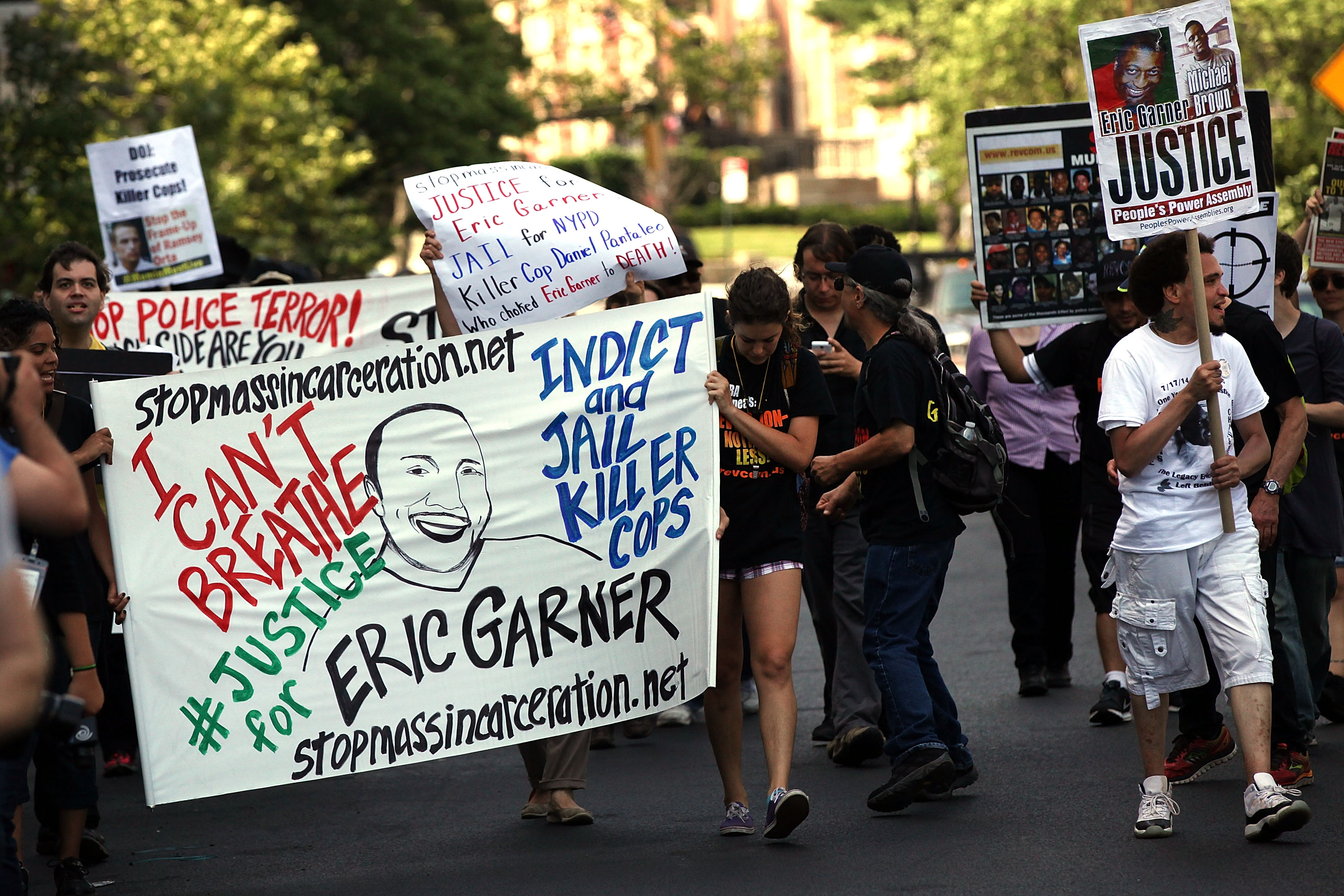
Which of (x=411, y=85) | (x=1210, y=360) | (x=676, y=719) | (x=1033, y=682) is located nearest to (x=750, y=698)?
(x=676, y=719)

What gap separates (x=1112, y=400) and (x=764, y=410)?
121cm

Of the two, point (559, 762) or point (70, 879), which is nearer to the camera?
point (70, 879)

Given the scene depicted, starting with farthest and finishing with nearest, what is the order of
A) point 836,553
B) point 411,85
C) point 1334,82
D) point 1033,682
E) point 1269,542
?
point 411,85
point 1334,82
point 1033,682
point 836,553
point 1269,542

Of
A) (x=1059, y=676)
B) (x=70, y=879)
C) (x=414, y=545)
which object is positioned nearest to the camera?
(x=70, y=879)

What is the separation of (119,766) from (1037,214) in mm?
4812

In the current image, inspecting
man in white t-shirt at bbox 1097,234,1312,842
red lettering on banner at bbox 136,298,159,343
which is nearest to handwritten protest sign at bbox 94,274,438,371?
red lettering on banner at bbox 136,298,159,343

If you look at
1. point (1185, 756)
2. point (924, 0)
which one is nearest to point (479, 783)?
point (1185, 756)

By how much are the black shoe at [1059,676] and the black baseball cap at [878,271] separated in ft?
9.80

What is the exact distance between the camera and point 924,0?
40812 mm

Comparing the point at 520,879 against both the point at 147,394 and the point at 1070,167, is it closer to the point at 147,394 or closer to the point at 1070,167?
the point at 147,394

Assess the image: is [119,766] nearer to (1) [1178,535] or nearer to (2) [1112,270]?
(1) [1178,535]

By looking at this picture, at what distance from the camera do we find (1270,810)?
546cm

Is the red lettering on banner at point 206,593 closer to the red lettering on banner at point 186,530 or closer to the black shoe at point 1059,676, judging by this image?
the red lettering on banner at point 186,530

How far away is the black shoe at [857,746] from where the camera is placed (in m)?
7.12
